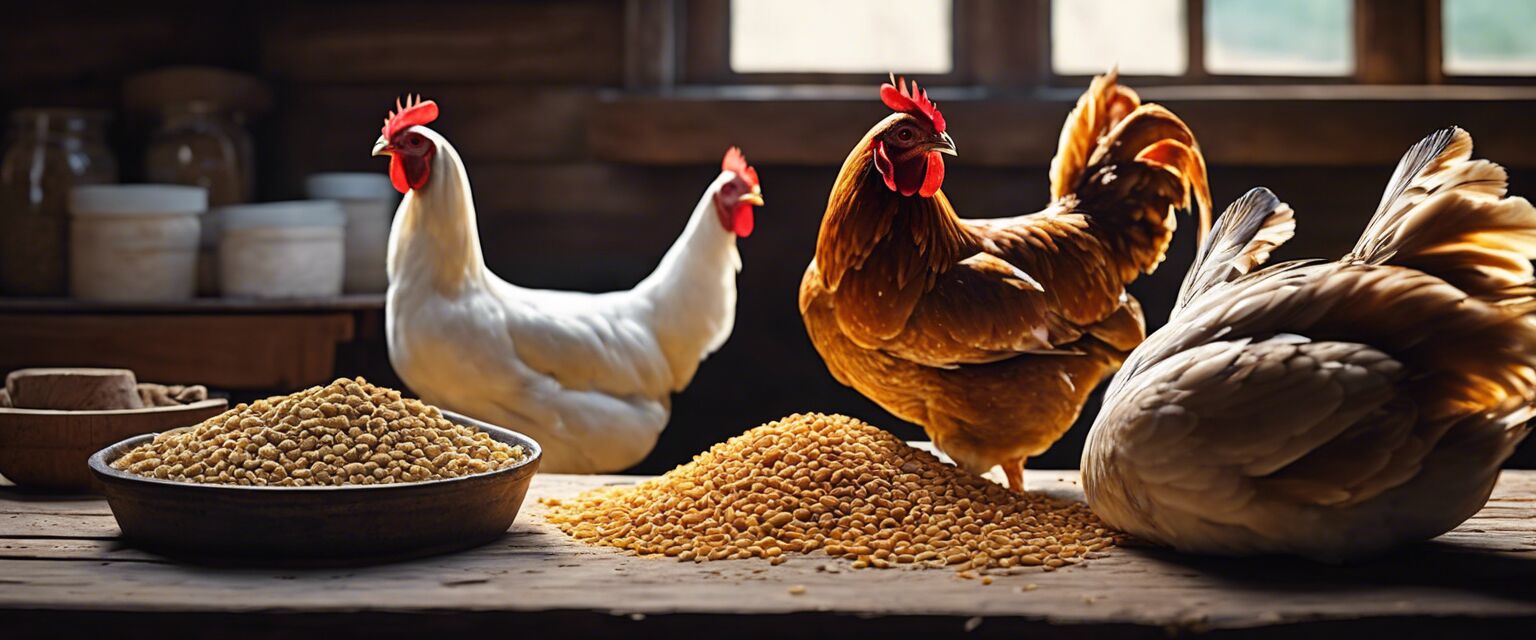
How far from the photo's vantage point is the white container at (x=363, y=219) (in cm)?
221

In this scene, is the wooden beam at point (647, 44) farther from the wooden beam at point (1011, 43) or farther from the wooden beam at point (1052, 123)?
the wooden beam at point (1011, 43)

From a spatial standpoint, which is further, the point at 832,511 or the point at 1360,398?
the point at 832,511

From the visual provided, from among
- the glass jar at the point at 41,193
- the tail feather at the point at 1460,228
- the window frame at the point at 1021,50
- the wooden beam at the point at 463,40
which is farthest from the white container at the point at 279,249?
the tail feather at the point at 1460,228

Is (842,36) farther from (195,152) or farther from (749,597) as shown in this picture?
(749,597)

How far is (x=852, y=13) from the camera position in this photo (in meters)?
2.39

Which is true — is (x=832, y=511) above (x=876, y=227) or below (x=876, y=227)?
below

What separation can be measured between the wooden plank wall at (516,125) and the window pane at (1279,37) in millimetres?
359

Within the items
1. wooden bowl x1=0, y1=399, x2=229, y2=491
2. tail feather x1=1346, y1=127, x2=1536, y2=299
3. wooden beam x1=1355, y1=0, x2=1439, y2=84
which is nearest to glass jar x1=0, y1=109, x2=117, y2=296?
wooden bowl x1=0, y1=399, x2=229, y2=491

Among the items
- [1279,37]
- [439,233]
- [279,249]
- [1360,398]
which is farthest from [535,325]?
[1279,37]

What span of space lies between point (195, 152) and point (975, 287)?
61.8 inches

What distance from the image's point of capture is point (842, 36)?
2393 mm

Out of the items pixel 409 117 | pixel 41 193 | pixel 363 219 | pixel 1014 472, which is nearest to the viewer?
pixel 1014 472

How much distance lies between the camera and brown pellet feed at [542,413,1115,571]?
3.84ft

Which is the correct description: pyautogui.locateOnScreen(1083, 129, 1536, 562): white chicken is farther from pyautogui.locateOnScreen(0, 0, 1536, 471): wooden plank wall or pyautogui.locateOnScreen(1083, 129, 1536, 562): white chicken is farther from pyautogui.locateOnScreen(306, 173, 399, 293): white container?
pyautogui.locateOnScreen(306, 173, 399, 293): white container
